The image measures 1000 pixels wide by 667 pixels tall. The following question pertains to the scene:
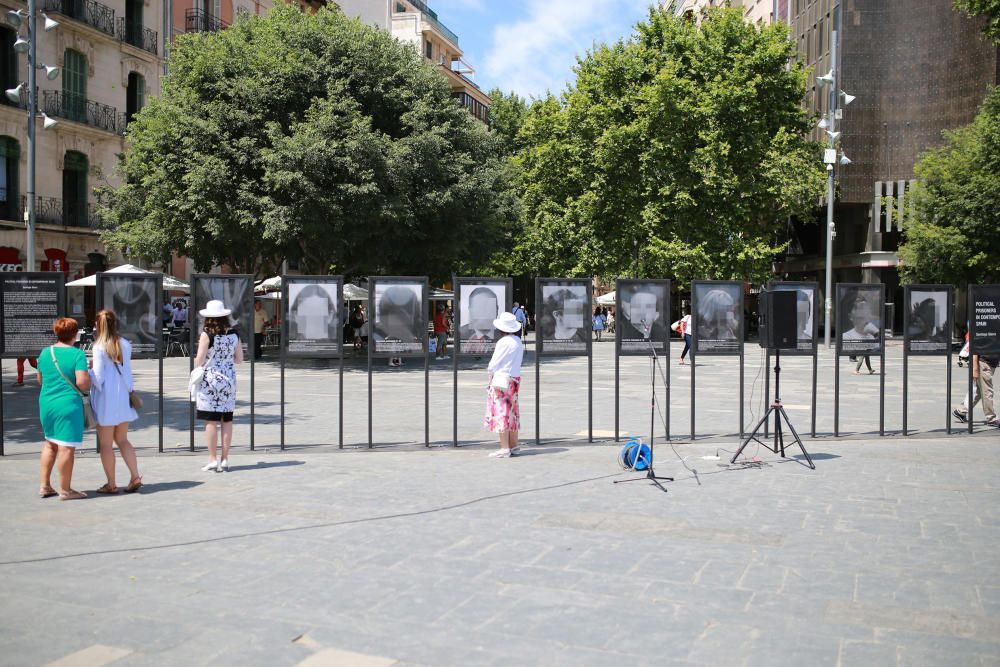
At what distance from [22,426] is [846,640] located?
12094 millimetres

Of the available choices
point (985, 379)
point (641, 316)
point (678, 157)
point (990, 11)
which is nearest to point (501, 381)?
point (641, 316)

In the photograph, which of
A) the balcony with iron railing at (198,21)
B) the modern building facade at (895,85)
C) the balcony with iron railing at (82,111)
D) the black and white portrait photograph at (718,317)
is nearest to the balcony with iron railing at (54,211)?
the balcony with iron railing at (82,111)

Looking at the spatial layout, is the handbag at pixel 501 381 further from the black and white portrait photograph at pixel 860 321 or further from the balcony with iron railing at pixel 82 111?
the balcony with iron railing at pixel 82 111

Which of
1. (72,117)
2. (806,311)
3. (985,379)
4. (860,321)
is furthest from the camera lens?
(72,117)

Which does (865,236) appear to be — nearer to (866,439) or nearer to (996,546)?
(866,439)

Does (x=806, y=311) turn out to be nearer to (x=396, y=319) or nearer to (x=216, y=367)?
(x=396, y=319)

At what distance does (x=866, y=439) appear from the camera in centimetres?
1212

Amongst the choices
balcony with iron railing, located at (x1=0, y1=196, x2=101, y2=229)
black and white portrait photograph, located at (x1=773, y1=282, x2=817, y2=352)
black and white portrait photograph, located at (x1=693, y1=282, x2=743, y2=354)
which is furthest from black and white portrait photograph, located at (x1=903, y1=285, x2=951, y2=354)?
balcony with iron railing, located at (x1=0, y1=196, x2=101, y2=229)

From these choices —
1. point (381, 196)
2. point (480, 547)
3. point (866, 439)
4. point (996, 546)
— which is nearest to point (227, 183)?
point (381, 196)

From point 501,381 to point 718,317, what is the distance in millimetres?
3343

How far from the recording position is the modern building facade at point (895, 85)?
1766 inches

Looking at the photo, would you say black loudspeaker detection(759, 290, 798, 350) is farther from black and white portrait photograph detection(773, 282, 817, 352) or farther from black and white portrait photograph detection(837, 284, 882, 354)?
black and white portrait photograph detection(837, 284, 882, 354)

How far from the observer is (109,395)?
26.9 ft

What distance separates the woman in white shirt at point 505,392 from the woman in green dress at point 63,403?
172 inches
